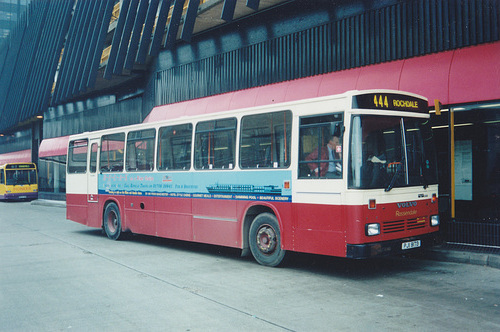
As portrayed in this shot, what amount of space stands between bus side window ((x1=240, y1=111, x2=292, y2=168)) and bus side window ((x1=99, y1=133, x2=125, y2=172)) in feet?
16.3

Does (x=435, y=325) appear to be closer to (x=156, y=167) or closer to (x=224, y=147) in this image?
(x=224, y=147)

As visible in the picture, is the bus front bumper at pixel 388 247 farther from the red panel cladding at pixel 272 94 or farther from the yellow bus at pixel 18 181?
the yellow bus at pixel 18 181

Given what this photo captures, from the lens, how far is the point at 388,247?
7.51 metres

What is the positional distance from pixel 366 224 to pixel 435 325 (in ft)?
7.46

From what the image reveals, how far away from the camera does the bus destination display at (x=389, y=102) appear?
744 centimetres

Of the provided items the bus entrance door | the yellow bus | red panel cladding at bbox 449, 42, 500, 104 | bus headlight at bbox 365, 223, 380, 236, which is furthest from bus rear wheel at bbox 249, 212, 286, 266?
the yellow bus

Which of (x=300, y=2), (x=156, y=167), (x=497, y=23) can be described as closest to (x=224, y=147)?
(x=156, y=167)

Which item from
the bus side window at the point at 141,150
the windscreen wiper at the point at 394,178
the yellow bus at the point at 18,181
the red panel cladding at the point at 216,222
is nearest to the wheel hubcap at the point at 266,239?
the red panel cladding at the point at 216,222

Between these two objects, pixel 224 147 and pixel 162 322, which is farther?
pixel 224 147

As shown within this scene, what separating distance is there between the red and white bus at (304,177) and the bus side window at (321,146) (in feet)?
0.06

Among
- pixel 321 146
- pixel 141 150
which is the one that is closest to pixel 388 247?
pixel 321 146

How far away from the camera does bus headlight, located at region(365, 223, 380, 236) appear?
7332 mm

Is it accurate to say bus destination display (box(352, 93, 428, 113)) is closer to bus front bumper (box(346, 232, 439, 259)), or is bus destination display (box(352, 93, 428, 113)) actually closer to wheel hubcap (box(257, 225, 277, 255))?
bus front bumper (box(346, 232, 439, 259))

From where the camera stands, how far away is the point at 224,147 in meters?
9.68
